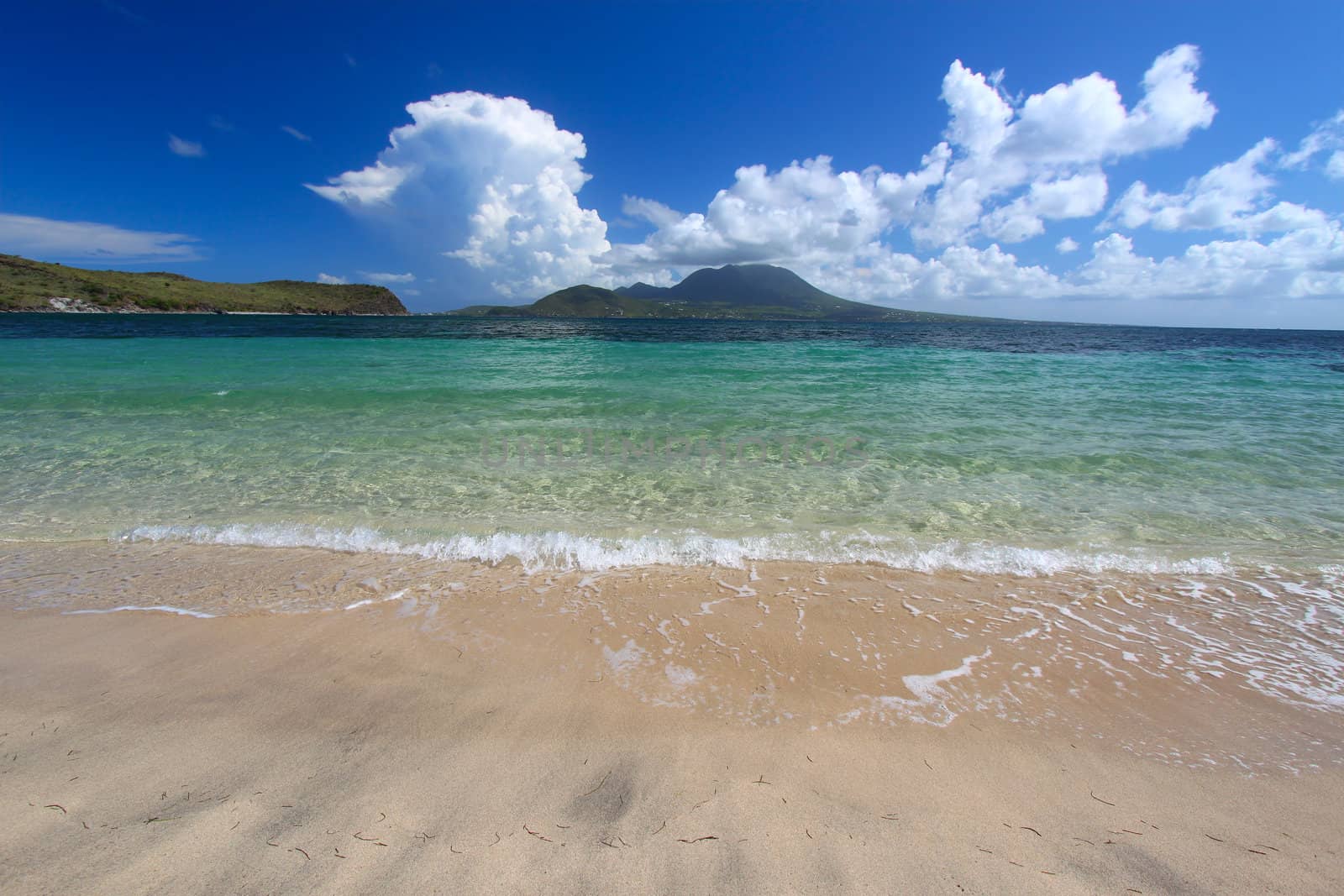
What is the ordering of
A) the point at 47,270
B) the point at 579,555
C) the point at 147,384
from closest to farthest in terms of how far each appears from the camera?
the point at 579,555 → the point at 147,384 → the point at 47,270

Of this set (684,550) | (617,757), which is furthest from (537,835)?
(684,550)

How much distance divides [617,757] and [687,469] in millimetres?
6636

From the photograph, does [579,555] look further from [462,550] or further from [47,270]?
[47,270]

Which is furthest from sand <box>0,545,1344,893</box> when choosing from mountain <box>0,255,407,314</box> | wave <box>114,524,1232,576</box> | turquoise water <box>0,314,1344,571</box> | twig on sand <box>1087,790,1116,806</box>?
mountain <box>0,255,407,314</box>

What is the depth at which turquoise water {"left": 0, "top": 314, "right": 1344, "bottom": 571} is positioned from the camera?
21.0 ft

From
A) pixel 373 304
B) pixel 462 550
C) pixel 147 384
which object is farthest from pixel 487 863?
pixel 373 304

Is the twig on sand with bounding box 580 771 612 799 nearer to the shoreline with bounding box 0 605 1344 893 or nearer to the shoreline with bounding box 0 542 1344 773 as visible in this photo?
the shoreline with bounding box 0 605 1344 893

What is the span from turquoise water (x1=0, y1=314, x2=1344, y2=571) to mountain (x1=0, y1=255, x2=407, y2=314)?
115802 mm

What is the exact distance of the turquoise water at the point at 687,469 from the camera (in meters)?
6.39

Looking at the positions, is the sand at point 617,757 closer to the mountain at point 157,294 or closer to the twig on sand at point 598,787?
the twig on sand at point 598,787

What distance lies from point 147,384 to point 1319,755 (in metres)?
27.2

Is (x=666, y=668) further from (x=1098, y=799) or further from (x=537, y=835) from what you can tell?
(x=1098, y=799)

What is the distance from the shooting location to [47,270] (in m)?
112

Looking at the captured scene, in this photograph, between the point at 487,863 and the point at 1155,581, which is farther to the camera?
the point at 1155,581
